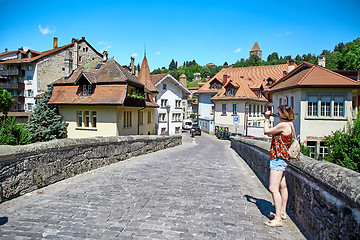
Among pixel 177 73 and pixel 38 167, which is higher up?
pixel 177 73

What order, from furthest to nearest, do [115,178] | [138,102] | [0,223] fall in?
1. [138,102]
2. [115,178]
3. [0,223]

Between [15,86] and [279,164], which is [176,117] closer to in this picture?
[15,86]

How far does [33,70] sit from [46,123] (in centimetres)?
2685

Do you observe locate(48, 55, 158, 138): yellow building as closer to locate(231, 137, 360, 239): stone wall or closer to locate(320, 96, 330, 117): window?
locate(320, 96, 330, 117): window

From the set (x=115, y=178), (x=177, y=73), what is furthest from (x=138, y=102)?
(x=177, y=73)

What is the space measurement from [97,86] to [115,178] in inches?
799

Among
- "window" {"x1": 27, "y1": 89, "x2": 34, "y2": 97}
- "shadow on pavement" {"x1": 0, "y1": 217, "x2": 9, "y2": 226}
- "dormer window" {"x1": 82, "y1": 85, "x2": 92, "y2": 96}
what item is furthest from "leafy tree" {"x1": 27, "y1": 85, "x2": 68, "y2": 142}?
"window" {"x1": 27, "y1": 89, "x2": 34, "y2": 97}

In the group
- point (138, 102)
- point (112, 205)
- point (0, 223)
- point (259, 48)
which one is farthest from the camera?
point (259, 48)

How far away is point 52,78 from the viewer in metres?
50.2

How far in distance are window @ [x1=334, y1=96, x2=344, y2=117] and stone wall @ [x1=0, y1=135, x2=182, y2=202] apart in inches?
820

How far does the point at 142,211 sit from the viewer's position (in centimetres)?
498

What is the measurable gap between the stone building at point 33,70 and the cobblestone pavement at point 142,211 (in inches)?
1766

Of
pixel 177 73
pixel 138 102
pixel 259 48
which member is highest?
pixel 259 48

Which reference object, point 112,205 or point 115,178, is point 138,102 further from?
point 112,205
